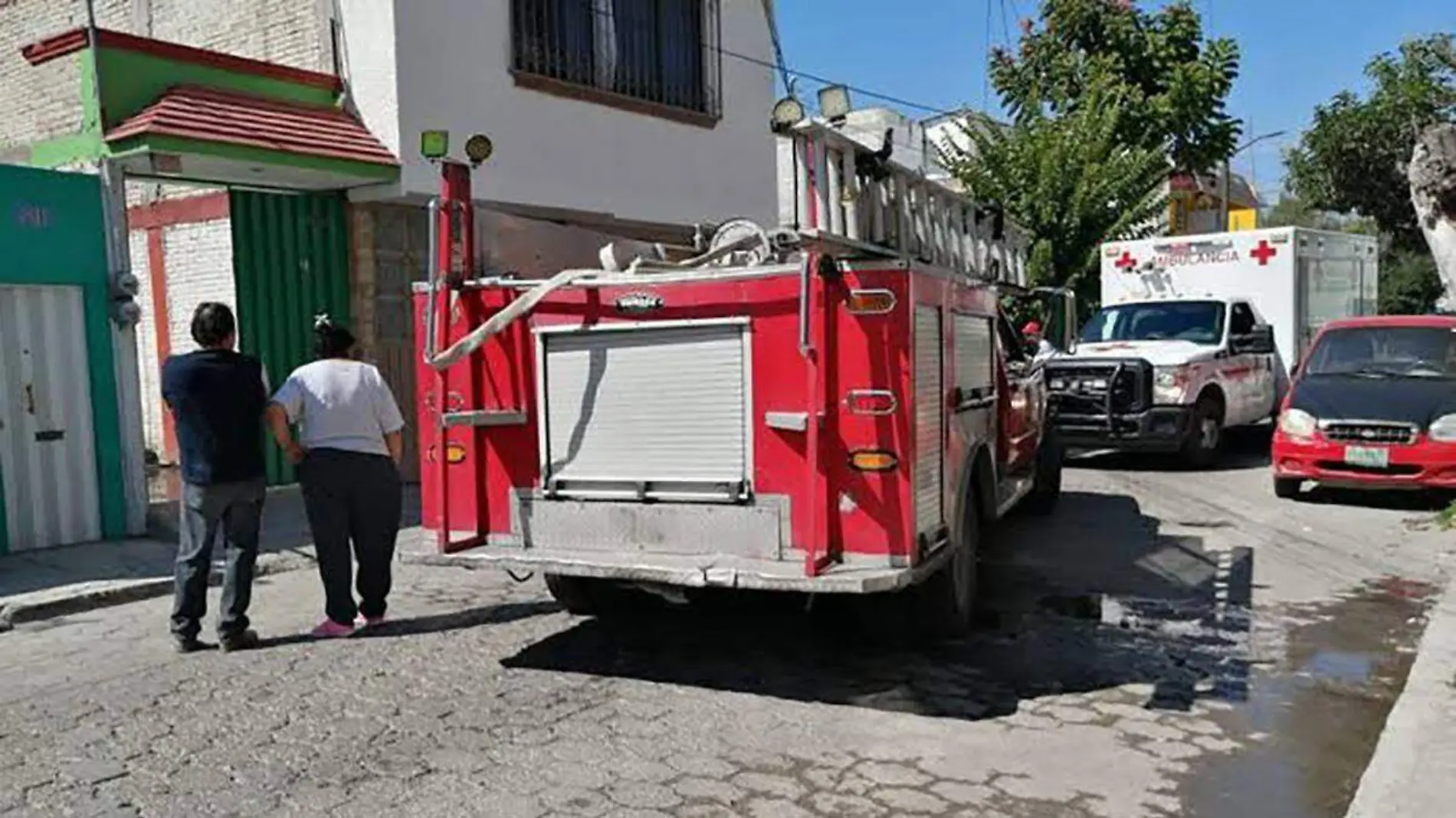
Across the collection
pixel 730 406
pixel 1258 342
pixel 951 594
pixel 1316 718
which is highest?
pixel 1258 342

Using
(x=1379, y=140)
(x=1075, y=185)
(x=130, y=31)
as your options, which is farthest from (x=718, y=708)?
(x=1379, y=140)

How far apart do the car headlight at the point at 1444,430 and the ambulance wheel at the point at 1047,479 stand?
3074mm

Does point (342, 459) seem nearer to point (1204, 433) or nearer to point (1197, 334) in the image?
point (1204, 433)

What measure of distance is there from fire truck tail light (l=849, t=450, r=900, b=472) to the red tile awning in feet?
22.1

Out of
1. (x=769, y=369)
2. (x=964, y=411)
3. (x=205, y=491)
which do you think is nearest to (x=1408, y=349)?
(x=964, y=411)

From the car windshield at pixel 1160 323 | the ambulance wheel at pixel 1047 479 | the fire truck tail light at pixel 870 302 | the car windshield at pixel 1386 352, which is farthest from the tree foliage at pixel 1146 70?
the fire truck tail light at pixel 870 302

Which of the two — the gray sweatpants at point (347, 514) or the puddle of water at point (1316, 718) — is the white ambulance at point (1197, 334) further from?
the gray sweatpants at point (347, 514)

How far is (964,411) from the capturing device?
20.7ft

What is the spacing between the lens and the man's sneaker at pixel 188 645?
641cm

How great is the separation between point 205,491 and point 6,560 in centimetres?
333

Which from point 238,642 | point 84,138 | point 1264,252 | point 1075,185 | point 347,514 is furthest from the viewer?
point 1075,185

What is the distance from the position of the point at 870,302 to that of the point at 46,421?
22.3 feet

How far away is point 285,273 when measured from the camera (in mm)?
11500

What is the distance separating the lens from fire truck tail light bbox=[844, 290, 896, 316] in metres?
5.14
